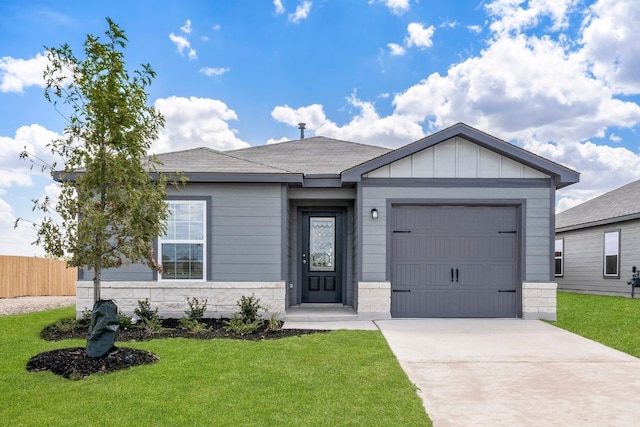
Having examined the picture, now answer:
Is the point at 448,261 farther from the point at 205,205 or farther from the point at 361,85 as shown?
the point at 361,85

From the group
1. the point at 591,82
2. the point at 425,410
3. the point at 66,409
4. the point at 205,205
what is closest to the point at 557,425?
the point at 425,410

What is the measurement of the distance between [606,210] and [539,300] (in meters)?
9.75

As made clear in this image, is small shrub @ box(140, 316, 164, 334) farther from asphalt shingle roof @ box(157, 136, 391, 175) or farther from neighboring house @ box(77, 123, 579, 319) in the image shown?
asphalt shingle roof @ box(157, 136, 391, 175)

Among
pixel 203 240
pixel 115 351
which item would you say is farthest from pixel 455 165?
pixel 115 351

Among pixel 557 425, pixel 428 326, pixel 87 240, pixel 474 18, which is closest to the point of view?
pixel 557 425

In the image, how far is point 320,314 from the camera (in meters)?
9.23

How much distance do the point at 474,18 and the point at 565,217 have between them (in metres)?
12.1

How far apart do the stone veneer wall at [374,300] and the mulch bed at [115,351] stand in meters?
1.43

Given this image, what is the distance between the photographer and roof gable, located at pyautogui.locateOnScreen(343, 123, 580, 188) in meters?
8.88

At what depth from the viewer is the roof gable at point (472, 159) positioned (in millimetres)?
8875

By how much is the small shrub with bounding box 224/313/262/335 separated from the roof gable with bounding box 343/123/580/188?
3.10m

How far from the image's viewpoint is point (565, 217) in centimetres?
1984

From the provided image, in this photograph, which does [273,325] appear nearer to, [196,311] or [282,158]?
[196,311]

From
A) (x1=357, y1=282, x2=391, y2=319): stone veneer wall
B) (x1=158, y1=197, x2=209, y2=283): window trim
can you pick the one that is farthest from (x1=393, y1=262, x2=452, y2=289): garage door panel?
(x1=158, y1=197, x2=209, y2=283): window trim
